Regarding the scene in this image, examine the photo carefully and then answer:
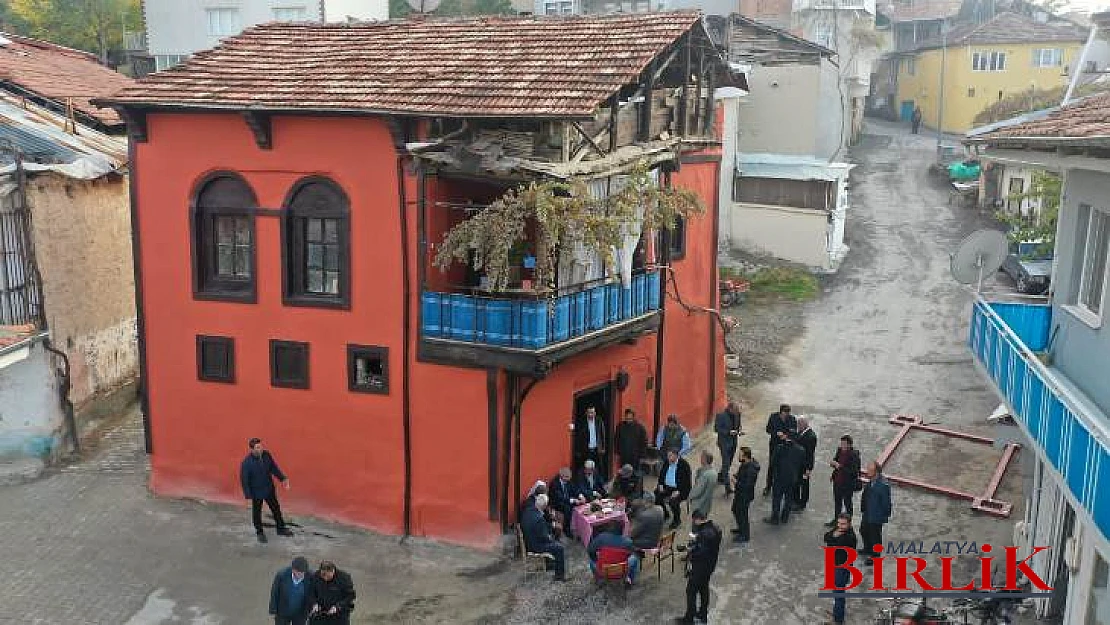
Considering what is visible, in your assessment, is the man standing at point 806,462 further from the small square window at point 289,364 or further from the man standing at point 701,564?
the small square window at point 289,364

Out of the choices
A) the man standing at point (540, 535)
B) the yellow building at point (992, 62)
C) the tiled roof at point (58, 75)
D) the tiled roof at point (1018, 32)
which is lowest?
the man standing at point (540, 535)

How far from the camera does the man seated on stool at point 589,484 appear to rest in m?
15.5

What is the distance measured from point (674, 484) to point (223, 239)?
828cm

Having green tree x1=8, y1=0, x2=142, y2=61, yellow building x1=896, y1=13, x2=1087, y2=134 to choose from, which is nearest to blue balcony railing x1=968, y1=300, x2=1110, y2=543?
yellow building x1=896, y1=13, x2=1087, y2=134

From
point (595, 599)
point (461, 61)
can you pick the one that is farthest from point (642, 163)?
point (595, 599)

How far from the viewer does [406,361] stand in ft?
50.1

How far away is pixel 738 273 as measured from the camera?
31906 millimetres

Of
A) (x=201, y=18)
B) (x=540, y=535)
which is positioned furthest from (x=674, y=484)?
(x=201, y=18)

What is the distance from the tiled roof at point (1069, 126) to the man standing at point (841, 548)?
515 cm

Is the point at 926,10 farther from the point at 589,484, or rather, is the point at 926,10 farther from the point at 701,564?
the point at 701,564

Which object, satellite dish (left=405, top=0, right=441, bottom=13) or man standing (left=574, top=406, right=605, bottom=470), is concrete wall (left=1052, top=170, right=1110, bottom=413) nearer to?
man standing (left=574, top=406, right=605, bottom=470)

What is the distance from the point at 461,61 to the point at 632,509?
741 cm

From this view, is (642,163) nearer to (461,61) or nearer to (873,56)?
(461,61)

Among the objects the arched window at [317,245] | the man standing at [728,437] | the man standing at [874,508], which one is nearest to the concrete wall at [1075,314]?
the man standing at [874,508]
